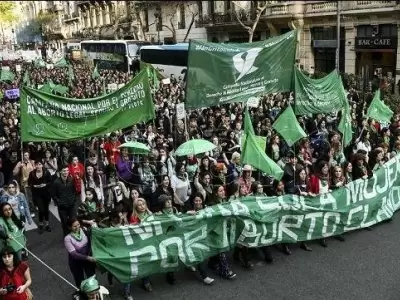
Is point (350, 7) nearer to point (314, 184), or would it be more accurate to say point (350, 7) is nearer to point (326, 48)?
point (326, 48)

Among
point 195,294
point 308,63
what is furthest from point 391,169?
point 308,63

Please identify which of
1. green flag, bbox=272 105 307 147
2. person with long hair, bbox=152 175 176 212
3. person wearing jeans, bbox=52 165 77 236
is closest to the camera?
person with long hair, bbox=152 175 176 212

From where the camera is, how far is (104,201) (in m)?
8.55

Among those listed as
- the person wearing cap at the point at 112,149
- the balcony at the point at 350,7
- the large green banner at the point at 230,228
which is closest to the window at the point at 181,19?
the balcony at the point at 350,7

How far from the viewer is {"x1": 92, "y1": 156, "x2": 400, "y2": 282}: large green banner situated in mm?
6617

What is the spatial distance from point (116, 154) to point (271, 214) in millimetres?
4272

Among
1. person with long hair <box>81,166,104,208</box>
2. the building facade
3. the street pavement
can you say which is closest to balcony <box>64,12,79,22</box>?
the building facade

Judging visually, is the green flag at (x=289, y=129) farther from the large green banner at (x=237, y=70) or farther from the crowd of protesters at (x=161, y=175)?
the large green banner at (x=237, y=70)

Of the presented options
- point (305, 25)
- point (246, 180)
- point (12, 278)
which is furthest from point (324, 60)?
point (12, 278)

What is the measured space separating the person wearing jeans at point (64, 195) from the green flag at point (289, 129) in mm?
4307

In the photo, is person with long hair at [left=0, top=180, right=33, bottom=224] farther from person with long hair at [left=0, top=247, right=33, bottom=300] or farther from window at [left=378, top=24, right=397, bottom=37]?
window at [left=378, top=24, right=397, bottom=37]

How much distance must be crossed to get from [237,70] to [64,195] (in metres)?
4.33

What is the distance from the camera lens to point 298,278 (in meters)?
7.15

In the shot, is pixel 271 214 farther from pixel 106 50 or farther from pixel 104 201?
pixel 106 50
